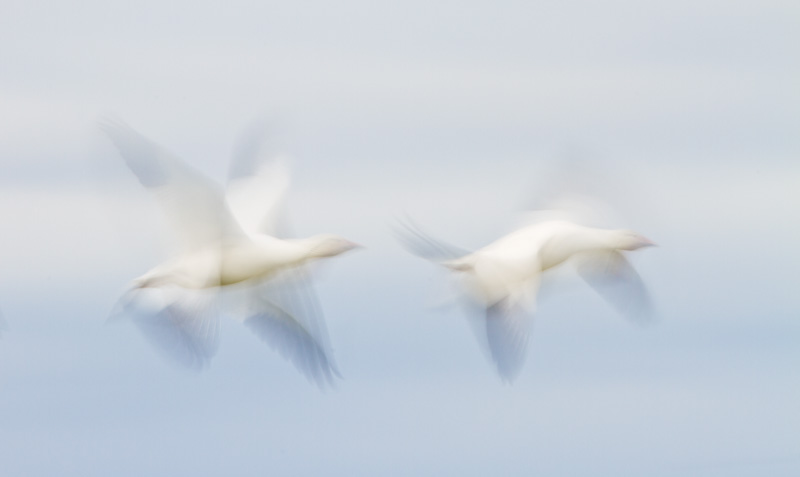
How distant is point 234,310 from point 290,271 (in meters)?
0.36

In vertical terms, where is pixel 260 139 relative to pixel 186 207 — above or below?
above

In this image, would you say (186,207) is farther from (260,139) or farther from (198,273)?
(260,139)

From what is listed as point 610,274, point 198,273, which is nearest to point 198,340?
point 198,273

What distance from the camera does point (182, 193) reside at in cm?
667

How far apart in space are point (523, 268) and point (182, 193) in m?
1.44

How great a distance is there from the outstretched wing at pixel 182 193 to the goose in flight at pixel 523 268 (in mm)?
803

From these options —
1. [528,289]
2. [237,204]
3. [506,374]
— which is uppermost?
[237,204]

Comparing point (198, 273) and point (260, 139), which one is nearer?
point (198, 273)

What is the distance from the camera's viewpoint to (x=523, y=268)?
273 inches

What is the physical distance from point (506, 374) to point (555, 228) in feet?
2.91

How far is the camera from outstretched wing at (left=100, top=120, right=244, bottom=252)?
6578 millimetres

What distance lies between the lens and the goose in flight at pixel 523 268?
6730 mm

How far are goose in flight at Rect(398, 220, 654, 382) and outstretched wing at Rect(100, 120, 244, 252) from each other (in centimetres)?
80

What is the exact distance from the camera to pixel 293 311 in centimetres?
734
